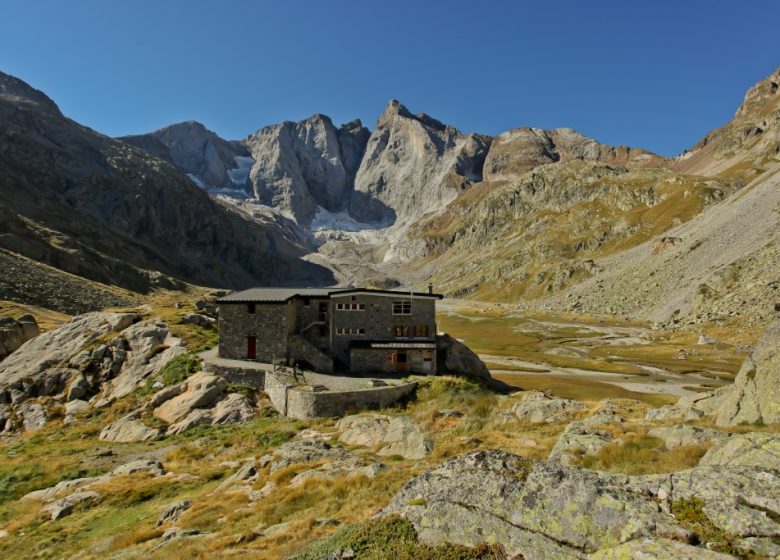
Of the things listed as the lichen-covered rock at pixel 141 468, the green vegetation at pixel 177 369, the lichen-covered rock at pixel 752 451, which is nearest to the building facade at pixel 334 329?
the green vegetation at pixel 177 369

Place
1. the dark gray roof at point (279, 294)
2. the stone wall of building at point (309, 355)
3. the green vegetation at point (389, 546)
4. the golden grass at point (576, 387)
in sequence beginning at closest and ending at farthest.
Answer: the green vegetation at point (389, 546)
the stone wall of building at point (309, 355)
the dark gray roof at point (279, 294)
the golden grass at point (576, 387)

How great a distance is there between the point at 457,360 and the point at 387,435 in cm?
2511

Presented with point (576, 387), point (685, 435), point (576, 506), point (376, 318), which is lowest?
point (576, 387)

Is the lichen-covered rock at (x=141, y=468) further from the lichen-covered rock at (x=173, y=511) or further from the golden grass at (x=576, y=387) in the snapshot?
the golden grass at (x=576, y=387)

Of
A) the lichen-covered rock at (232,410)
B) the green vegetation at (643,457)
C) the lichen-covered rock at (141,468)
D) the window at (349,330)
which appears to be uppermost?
the window at (349,330)

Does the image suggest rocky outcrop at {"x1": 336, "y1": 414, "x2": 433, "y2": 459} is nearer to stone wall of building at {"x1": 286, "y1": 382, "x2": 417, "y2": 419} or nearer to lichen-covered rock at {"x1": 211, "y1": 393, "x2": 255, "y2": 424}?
stone wall of building at {"x1": 286, "y1": 382, "x2": 417, "y2": 419}

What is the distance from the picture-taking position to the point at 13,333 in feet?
199

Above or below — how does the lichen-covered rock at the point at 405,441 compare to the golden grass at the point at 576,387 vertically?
above

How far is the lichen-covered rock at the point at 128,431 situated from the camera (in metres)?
36.8

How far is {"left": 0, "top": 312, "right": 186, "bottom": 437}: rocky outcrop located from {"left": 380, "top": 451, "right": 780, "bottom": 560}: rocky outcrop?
43850 mm

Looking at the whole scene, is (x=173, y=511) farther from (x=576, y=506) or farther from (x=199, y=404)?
(x=199, y=404)

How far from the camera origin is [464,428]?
28625mm

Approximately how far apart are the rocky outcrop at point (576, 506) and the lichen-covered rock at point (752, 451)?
4.73 ft

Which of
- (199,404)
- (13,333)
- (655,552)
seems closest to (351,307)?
(199,404)
